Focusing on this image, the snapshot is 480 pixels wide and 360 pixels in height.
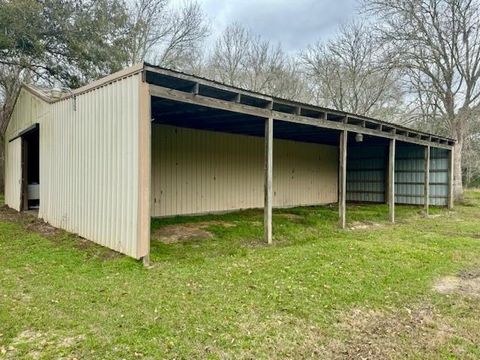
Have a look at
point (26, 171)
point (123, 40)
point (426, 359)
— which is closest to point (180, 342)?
point (426, 359)

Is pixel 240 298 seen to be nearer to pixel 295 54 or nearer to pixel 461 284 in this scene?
pixel 461 284

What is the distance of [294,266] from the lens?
16.9ft

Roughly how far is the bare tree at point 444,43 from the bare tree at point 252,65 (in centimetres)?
823

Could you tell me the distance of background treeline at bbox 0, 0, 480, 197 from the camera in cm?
1191

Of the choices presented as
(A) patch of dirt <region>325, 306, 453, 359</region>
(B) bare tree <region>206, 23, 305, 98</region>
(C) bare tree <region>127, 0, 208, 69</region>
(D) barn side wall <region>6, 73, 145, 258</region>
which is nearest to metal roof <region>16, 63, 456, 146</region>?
(D) barn side wall <region>6, 73, 145, 258</region>

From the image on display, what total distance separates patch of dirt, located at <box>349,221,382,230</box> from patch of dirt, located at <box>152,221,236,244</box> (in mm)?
3130

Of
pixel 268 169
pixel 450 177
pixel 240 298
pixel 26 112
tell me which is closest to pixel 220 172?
pixel 268 169

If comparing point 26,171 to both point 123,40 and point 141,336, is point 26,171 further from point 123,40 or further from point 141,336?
point 141,336

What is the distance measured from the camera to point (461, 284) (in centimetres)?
474

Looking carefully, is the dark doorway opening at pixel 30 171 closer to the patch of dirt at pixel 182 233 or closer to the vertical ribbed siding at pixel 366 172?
the patch of dirt at pixel 182 233

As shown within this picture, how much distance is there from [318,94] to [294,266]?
20.4m

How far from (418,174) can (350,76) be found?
1060 cm

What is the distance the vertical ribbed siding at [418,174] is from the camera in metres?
13.9

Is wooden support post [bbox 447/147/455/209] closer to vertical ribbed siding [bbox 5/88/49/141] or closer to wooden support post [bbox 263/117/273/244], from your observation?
wooden support post [bbox 263/117/273/244]
